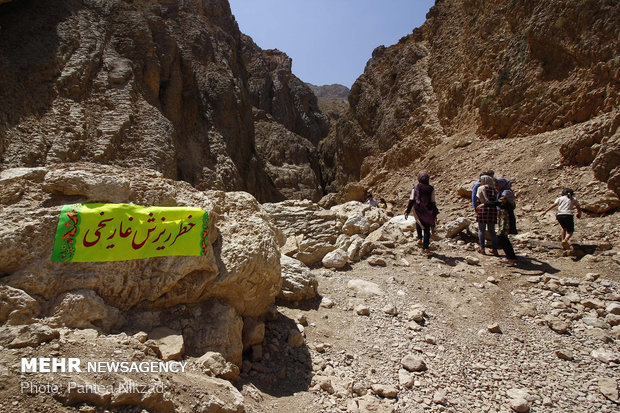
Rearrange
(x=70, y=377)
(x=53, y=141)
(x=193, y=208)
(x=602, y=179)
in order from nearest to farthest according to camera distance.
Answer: (x=70, y=377), (x=193, y=208), (x=602, y=179), (x=53, y=141)

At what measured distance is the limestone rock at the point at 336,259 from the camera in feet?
18.3

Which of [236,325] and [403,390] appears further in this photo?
[236,325]

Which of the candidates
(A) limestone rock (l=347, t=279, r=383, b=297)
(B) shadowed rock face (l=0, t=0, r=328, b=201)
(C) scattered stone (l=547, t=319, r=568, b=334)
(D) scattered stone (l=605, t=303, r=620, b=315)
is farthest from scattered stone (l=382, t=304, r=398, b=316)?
(B) shadowed rock face (l=0, t=0, r=328, b=201)

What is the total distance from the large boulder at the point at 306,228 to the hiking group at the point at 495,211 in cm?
166

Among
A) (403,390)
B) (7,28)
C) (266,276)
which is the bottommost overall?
(403,390)

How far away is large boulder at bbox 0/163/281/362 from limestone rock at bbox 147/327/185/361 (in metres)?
0.09

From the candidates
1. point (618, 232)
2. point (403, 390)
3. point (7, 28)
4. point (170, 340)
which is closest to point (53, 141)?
point (7, 28)

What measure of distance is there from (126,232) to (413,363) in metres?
2.92

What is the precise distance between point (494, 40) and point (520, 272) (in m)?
11.3

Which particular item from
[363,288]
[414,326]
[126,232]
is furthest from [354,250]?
[126,232]

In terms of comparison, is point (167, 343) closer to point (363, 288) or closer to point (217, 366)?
point (217, 366)

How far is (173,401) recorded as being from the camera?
82.0 inches

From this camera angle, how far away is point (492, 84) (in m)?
12.3

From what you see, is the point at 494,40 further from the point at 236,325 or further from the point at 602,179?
the point at 236,325
